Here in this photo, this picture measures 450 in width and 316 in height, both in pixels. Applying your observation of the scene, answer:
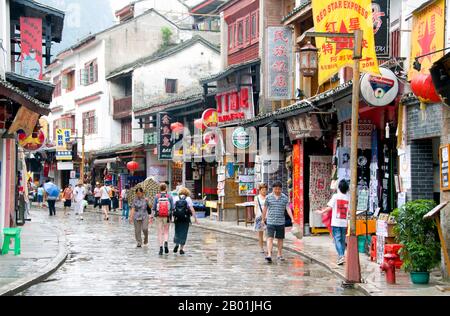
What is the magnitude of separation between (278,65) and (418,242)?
16091 millimetres

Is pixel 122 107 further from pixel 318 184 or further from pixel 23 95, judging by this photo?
pixel 23 95

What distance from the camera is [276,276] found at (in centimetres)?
1650

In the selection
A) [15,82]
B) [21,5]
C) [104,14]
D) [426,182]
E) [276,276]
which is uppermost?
[104,14]

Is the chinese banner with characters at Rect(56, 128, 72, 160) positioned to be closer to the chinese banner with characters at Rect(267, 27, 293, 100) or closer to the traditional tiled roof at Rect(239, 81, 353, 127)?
the traditional tiled roof at Rect(239, 81, 353, 127)

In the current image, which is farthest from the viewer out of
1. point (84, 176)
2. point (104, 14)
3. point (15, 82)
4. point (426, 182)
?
point (104, 14)

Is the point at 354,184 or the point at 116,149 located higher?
the point at 116,149

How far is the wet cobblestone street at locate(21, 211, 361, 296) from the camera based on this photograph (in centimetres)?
1425

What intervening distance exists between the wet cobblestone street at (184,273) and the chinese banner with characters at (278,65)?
22.8 feet

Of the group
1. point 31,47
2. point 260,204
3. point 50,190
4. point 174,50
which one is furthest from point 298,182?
point 174,50

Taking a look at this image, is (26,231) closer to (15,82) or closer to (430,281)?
(15,82)

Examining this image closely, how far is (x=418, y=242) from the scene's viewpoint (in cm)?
1463

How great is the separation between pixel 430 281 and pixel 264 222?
18.9ft

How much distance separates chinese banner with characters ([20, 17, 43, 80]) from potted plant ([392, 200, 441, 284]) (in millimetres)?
17121
